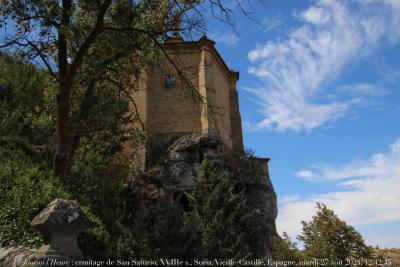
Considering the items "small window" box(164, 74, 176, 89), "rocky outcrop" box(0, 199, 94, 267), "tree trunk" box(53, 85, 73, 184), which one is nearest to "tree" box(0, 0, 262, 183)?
"tree trunk" box(53, 85, 73, 184)

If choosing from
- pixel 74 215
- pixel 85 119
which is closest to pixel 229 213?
pixel 85 119

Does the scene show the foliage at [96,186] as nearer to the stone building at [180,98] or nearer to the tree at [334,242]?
the stone building at [180,98]

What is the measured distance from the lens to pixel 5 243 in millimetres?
7344

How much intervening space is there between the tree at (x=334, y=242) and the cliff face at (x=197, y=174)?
3.95 meters

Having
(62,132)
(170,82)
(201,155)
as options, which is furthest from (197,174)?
(62,132)

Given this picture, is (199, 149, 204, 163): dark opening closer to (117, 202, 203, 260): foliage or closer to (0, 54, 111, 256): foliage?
(0, 54, 111, 256): foliage

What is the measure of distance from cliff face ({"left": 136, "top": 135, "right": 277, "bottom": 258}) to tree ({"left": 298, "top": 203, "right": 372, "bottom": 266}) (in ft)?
13.0

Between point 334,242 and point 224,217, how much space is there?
18.6 feet

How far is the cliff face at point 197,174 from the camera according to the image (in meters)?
23.4

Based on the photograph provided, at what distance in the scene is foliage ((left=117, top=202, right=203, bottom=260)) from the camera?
36.5ft

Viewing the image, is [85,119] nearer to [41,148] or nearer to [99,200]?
[41,148]

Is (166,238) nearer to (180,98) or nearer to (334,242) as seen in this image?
(334,242)

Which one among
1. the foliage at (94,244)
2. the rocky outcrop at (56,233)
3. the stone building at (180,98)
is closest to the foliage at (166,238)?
the foliage at (94,244)

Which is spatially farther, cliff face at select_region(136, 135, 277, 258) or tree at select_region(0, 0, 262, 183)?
cliff face at select_region(136, 135, 277, 258)
